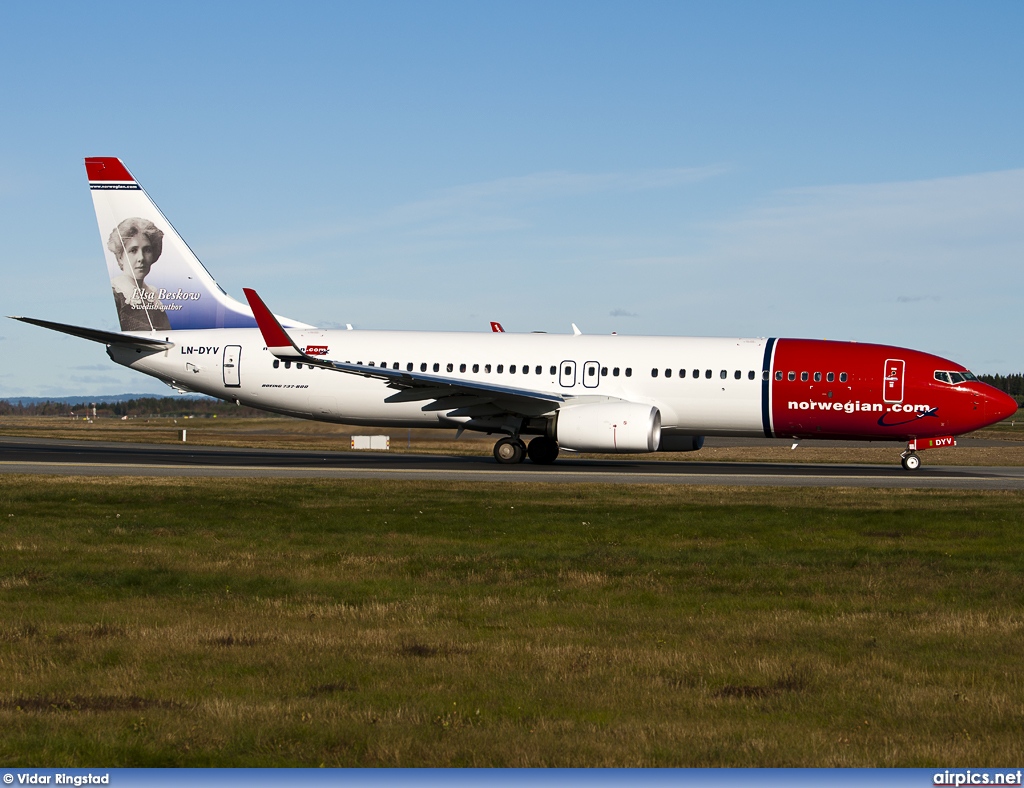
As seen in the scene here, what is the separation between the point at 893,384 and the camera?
32094 millimetres

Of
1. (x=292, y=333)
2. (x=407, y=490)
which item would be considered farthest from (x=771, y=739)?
(x=292, y=333)

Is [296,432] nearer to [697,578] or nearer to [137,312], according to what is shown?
[137,312]

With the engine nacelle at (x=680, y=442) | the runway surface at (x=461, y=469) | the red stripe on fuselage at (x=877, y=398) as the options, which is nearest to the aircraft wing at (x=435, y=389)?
the runway surface at (x=461, y=469)

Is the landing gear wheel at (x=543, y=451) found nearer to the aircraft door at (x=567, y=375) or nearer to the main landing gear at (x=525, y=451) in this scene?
the main landing gear at (x=525, y=451)

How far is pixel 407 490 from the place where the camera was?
966 inches

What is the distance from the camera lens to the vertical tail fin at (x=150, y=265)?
120 ft

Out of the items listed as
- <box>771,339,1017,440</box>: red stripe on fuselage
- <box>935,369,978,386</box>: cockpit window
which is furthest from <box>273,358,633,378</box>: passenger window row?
<box>935,369,978,386</box>: cockpit window

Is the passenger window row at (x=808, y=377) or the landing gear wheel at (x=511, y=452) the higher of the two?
the passenger window row at (x=808, y=377)

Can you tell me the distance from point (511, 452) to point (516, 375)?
2445 mm

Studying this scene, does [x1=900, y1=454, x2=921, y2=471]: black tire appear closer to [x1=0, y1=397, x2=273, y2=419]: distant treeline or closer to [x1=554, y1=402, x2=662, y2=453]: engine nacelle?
[x1=554, y1=402, x2=662, y2=453]: engine nacelle

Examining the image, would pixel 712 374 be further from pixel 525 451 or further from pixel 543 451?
pixel 525 451

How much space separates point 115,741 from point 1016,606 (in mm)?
9171

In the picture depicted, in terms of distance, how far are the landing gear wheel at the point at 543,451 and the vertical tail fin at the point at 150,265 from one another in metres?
10.4

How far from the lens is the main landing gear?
113ft
